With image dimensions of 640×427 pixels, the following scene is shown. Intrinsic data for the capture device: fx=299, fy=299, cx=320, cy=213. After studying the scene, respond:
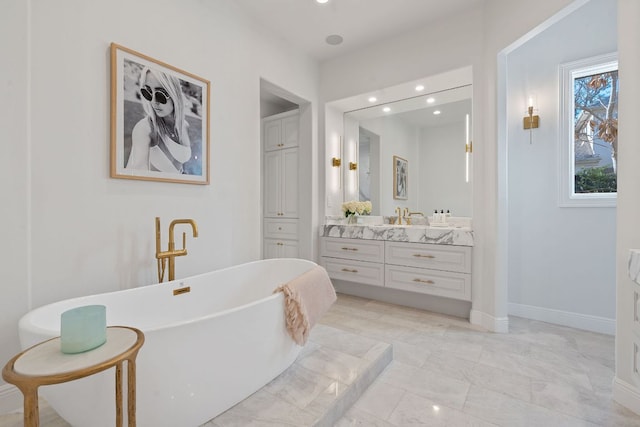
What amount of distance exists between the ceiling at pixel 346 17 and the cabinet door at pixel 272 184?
1.39 meters

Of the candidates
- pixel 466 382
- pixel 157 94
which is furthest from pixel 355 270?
pixel 157 94

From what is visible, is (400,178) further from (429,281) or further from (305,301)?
(305,301)

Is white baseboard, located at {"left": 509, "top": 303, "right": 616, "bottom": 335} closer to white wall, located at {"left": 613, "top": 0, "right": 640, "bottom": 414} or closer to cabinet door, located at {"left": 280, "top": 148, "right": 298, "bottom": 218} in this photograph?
white wall, located at {"left": 613, "top": 0, "right": 640, "bottom": 414}

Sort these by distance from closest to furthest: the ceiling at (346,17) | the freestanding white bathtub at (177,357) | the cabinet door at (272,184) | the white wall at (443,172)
A: 1. the freestanding white bathtub at (177,357)
2. the ceiling at (346,17)
3. the white wall at (443,172)
4. the cabinet door at (272,184)

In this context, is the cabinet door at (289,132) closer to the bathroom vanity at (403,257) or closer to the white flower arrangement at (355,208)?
the white flower arrangement at (355,208)

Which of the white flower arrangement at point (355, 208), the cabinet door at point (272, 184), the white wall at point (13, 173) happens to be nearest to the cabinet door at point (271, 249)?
the cabinet door at point (272, 184)

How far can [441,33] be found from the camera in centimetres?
296

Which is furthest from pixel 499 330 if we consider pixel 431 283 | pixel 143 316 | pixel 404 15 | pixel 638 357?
pixel 404 15

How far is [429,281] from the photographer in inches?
117

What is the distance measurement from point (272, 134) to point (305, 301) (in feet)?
9.47

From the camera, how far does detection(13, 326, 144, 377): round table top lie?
0.82 meters

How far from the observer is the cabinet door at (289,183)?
383cm

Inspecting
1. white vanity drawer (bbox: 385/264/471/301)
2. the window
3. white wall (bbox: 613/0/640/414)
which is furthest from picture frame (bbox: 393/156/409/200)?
white wall (bbox: 613/0/640/414)

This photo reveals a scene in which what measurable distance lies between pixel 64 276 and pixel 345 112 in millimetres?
3430
